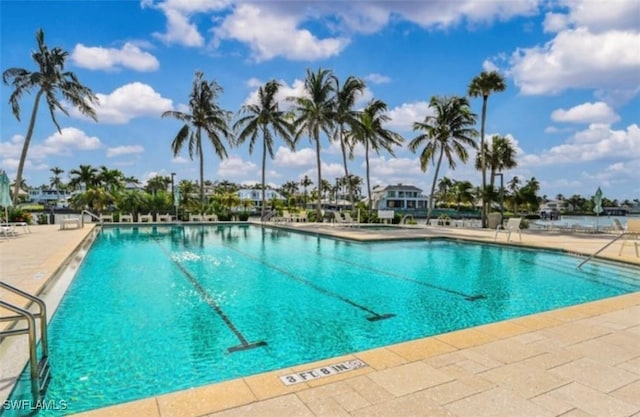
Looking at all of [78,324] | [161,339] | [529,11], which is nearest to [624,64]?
[529,11]

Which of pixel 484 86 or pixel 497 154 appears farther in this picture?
pixel 497 154

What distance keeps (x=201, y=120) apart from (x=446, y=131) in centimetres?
1630

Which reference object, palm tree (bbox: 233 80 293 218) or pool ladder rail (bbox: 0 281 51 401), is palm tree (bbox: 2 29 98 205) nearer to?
palm tree (bbox: 233 80 293 218)

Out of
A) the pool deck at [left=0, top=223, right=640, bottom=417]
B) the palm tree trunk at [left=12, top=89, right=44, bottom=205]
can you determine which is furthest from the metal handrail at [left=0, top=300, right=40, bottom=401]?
the palm tree trunk at [left=12, top=89, right=44, bottom=205]

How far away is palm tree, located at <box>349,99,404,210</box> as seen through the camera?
987 inches

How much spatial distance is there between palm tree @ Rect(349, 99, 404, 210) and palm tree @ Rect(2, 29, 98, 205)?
1733cm

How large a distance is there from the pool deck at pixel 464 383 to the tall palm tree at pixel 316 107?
1951cm

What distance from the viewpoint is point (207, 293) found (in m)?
6.72

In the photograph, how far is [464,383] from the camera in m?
2.61

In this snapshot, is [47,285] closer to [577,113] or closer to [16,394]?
[16,394]

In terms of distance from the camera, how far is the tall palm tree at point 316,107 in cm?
A: 2286

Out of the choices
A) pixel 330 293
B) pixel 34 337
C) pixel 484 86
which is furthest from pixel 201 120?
pixel 34 337

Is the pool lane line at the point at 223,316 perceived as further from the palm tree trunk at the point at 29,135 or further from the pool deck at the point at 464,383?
the palm tree trunk at the point at 29,135

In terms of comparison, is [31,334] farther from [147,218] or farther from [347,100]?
[347,100]
